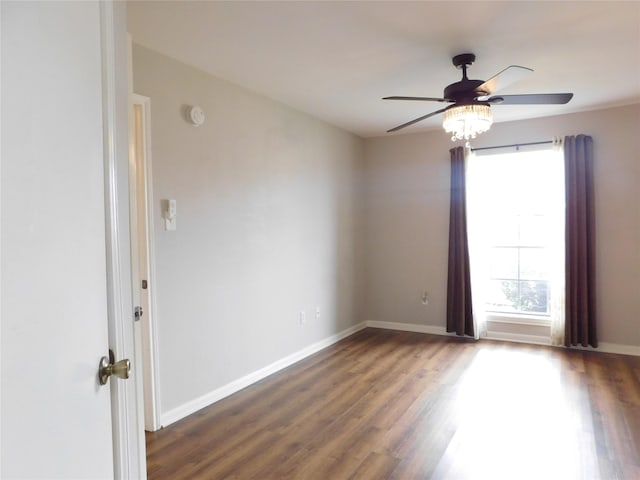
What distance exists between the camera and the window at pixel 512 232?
4586mm

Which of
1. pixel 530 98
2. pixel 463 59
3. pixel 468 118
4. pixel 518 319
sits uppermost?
pixel 463 59

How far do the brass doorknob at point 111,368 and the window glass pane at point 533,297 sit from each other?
4.56m

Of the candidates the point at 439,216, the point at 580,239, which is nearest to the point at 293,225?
the point at 439,216

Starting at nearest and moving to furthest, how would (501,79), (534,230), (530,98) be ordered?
1. (501,79)
2. (530,98)
3. (534,230)

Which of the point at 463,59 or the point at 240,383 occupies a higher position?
the point at 463,59

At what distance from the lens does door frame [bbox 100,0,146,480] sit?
110 centimetres

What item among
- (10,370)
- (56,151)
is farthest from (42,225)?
(10,370)

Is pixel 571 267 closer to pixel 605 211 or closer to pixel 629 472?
pixel 605 211

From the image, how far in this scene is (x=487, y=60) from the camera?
2.87 meters

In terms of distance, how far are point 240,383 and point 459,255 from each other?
9.21ft

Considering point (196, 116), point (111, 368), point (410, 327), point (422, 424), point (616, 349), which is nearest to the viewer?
point (111, 368)

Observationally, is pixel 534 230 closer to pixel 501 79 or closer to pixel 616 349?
pixel 616 349

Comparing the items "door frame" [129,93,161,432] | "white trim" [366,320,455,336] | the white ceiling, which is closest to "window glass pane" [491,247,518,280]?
"white trim" [366,320,455,336]

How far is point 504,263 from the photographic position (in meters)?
4.80
